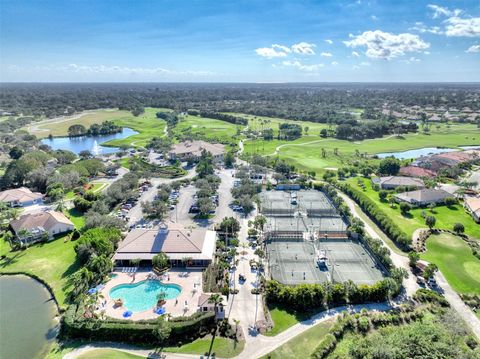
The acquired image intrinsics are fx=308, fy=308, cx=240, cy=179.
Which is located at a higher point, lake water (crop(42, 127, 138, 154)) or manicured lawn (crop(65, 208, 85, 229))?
manicured lawn (crop(65, 208, 85, 229))

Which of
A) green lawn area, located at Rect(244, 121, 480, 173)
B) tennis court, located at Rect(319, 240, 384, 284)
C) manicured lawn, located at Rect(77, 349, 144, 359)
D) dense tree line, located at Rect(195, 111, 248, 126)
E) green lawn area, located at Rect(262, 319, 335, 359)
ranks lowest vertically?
manicured lawn, located at Rect(77, 349, 144, 359)

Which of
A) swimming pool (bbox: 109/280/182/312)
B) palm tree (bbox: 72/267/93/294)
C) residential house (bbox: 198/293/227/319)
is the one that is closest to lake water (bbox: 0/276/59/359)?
palm tree (bbox: 72/267/93/294)

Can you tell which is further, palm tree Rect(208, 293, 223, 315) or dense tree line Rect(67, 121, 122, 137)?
dense tree line Rect(67, 121, 122, 137)

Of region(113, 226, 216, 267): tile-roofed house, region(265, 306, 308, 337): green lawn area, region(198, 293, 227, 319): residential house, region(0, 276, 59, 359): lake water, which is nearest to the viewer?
region(0, 276, 59, 359): lake water

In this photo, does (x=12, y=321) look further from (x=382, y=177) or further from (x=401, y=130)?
(x=401, y=130)

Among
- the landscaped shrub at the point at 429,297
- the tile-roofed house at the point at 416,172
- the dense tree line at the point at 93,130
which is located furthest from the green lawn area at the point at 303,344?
the dense tree line at the point at 93,130

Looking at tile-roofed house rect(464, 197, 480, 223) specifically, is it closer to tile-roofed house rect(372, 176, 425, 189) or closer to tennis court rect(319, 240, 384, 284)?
tile-roofed house rect(372, 176, 425, 189)

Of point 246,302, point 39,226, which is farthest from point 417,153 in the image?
point 39,226
